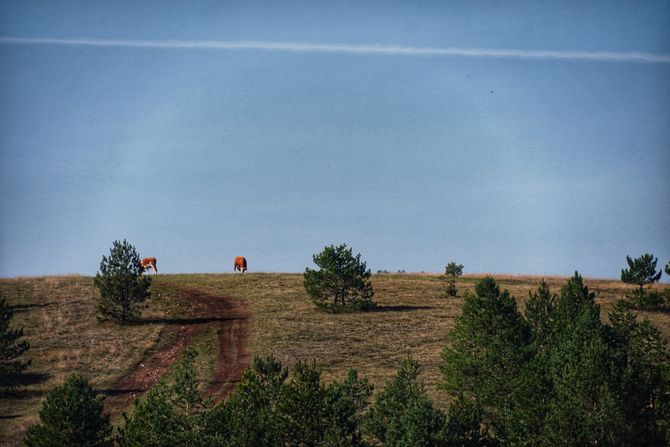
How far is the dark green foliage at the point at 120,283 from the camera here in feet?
236

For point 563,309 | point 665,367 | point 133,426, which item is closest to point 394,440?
point 133,426

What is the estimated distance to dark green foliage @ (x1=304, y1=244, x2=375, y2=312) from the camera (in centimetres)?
7575

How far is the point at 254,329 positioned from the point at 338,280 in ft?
33.6

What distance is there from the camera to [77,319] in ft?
241

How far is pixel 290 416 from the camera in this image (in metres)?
37.3

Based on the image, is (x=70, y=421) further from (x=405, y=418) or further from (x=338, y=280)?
(x=338, y=280)

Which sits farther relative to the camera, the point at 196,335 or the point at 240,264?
the point at 240,264

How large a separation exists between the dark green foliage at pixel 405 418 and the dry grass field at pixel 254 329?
11459 millimetres

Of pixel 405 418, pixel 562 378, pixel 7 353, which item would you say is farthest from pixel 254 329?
pixel 405 418

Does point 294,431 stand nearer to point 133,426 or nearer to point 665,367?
point 133,426

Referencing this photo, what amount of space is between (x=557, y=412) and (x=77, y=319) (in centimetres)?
4811

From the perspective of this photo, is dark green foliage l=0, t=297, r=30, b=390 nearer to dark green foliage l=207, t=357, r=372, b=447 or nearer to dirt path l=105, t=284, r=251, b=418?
dirt path l=105, t=284, r=251, b=418

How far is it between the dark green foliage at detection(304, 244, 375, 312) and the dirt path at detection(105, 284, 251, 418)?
6.79 meters

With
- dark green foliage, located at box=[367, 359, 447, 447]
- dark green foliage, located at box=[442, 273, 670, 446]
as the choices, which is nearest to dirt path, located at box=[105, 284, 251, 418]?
dark green foliage, located at box=[367, 359, 447, 447]
